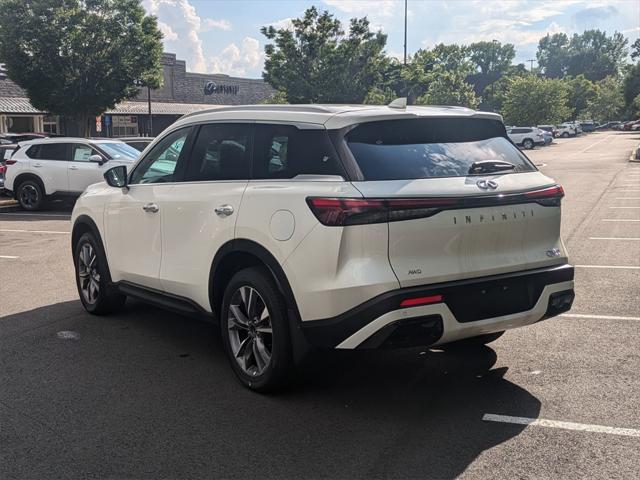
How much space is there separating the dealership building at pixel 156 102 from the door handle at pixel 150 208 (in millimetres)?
30015

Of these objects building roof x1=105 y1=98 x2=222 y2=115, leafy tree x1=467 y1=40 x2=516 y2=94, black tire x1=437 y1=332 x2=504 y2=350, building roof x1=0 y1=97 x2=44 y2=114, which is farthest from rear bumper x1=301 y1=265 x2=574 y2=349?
leafy tree x1=467 y1=40 x2=516 y2=94

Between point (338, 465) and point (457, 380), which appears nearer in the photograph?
point (338, 465)

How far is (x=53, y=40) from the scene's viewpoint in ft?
86.0

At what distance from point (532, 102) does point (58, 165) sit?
2268 inches

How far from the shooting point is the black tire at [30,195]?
1584 centimetres

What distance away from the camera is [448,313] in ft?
12.6

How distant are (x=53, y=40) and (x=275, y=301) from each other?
84.0ft

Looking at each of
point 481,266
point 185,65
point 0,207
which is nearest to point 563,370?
point 481,266

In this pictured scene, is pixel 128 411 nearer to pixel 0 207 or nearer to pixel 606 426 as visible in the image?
pixel 606 426

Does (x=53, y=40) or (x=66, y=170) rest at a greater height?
(x=53, y=40)

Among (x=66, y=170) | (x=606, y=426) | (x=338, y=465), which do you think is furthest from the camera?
(x=66, y=170)

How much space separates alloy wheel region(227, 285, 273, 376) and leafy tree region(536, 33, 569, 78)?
197 meters

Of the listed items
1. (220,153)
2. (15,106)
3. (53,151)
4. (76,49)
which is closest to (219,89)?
(15,106)

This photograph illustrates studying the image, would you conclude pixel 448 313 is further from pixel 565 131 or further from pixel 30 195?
pixel 565 131
